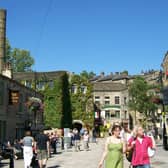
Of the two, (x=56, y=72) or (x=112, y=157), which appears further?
(x=56, y=72)

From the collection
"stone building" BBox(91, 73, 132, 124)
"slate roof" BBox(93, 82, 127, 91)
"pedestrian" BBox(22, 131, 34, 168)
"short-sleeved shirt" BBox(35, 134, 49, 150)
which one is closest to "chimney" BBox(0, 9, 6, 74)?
"short-sleeved shirt" BBox(35, 134, 49, 150)

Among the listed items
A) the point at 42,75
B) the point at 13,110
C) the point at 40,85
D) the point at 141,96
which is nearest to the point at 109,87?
the point at 141,96

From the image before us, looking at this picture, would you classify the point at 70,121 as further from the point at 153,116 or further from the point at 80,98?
the point at 153,116

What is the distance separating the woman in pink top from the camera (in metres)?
10.7

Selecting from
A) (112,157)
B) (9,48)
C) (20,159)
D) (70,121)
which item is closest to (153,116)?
(70,121)

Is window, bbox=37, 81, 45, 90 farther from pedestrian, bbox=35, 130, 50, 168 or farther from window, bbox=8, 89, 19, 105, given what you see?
pedestrian, bbox=35, 130, 50, 168

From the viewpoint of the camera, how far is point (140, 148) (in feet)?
35.3

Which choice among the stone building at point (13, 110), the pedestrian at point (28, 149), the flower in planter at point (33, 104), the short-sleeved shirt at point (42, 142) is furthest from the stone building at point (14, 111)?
the pedestrian at point (28, 149)

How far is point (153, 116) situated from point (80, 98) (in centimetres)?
1434

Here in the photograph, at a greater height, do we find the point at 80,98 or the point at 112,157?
the point at 80,98

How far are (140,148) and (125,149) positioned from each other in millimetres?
377

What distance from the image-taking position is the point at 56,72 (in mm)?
61312

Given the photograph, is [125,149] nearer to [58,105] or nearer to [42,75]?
[58,105]

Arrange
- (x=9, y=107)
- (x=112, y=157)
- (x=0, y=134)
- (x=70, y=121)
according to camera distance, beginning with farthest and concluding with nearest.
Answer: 1. (x=70, y=121)
2. (x=9, y=107)
3. (x=0, y=134)
4. (x=112, y=157)
